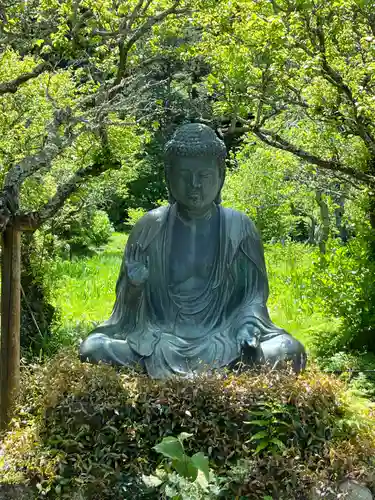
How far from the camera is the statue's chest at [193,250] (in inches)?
177

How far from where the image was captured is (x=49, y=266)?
7469 millimetres

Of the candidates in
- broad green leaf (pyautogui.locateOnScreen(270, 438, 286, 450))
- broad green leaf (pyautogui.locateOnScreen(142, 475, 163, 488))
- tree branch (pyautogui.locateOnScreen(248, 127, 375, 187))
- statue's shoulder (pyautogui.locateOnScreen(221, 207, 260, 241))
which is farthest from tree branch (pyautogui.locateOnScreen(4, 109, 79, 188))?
tree branch (pyautogui.locateOnScreen(248, 127, 375, 187))

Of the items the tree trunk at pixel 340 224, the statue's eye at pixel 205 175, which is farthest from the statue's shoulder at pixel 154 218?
the tree trunk at pixel 340 224

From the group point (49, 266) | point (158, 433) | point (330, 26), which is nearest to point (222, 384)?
point (158, 433)

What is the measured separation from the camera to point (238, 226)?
14.9 feet

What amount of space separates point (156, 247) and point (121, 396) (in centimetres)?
128

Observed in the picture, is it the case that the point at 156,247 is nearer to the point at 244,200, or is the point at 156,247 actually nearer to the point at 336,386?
the point at 336,386

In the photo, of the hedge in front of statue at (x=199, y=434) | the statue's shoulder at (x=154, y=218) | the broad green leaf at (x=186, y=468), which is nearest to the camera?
the broad green leaf at (x=186, y=468)

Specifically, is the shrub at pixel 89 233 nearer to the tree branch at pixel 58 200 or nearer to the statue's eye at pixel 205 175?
the tree branch at pixel 58 200

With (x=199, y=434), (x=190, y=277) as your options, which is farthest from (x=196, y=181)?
(x=199, y=434)

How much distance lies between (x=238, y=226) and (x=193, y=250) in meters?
0.36

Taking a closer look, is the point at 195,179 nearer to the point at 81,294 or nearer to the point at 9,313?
the point at 9,313

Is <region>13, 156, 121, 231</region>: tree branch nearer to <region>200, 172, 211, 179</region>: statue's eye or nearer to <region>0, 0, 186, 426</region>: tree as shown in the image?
<region>0, 0, 186, 426</region>: tree

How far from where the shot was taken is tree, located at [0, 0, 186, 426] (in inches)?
175
